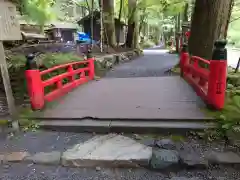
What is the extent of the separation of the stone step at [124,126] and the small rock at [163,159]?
0.57 metres

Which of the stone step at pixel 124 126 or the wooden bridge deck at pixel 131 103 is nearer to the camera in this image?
the stone step at pixel 124 126

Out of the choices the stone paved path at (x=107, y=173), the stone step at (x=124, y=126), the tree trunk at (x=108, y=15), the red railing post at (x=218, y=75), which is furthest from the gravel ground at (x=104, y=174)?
the tree trunk at (x=108, y=15)

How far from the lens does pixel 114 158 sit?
9.95 feet

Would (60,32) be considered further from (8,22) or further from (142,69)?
(8,22)

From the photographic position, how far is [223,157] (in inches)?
118

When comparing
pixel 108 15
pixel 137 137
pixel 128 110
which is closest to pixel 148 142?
pixel 137 137

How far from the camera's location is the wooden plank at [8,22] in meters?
3.76

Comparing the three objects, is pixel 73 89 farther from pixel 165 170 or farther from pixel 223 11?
pixel 223 11

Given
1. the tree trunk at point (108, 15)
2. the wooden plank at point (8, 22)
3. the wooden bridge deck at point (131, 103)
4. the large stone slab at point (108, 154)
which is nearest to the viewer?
the large stone slab at point (108, 154)

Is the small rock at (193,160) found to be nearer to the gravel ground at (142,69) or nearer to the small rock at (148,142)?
the small rock at (148,142)

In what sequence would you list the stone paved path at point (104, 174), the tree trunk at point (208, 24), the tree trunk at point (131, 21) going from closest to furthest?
the stone paved path at point (104, 174) < the tree trunk at point (208, 24) < the tree trunk at point (131, 21)

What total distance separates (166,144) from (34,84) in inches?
97.4

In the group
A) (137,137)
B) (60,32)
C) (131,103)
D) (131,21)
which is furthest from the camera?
(60,32)

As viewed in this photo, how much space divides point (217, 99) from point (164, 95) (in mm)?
1446
